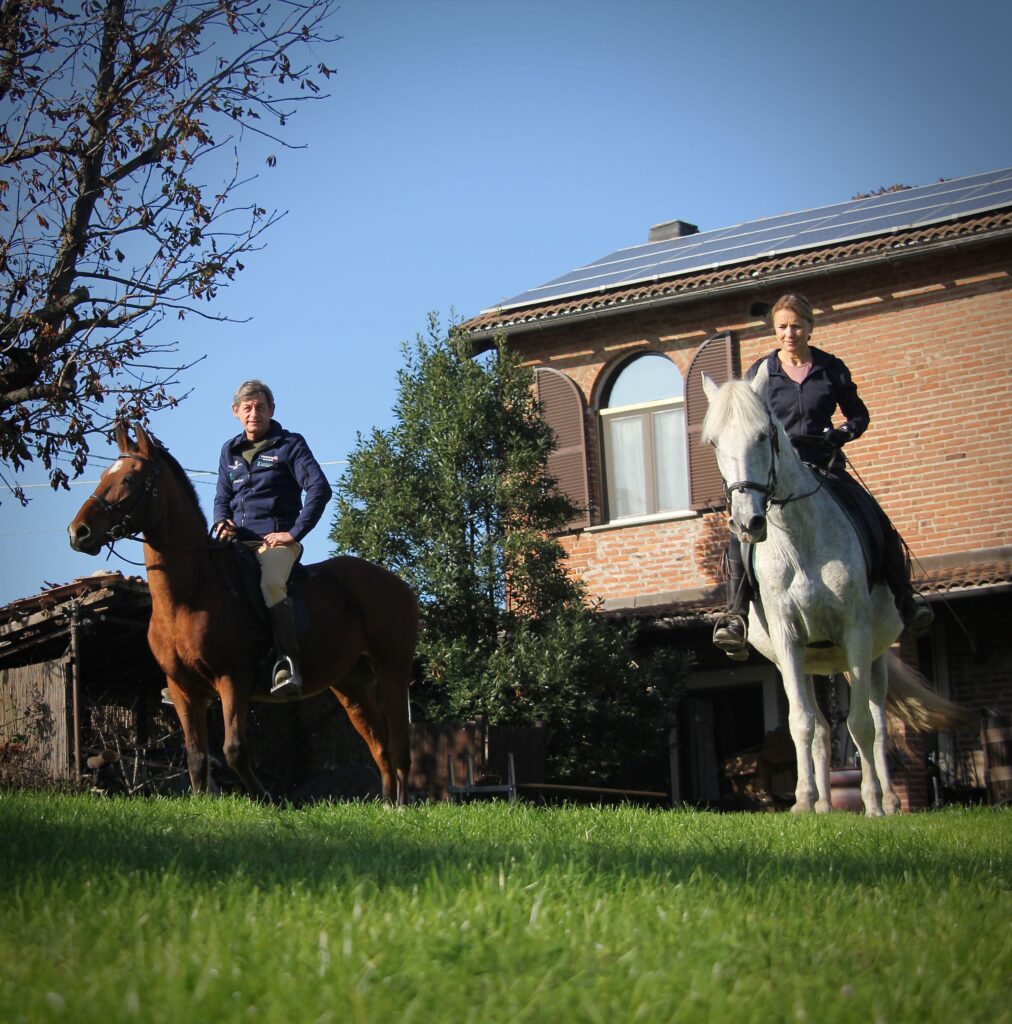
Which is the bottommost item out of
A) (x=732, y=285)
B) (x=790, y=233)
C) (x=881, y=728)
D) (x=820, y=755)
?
(x=820, y=755)

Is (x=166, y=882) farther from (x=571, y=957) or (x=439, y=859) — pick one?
(x=571, y=957)

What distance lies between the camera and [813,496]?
421 inches

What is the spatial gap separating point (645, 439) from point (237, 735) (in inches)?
505

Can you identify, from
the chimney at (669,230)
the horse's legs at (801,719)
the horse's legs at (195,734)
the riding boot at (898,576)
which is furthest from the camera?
the chimney at (669,230)

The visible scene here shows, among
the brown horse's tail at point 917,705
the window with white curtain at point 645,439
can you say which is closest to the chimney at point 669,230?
the window with white curtain at point 645,439

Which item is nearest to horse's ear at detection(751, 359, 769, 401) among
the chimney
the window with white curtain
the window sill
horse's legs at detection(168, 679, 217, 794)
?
horse's legs at detection(168, 679, 217, 794)

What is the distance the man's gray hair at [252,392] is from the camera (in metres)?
11.7

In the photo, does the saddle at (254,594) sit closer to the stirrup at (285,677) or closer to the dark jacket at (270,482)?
the stirrup at (285,677)

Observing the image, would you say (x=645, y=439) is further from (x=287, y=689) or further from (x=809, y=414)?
(x=287, y=689)

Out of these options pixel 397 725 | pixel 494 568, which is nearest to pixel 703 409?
pixel 494 568

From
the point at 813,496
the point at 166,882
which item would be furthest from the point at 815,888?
the point at 813,496

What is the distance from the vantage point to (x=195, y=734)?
10438mm

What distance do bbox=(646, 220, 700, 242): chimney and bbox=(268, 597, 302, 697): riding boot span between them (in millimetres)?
18810

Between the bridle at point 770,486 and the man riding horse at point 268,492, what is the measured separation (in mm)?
3231
